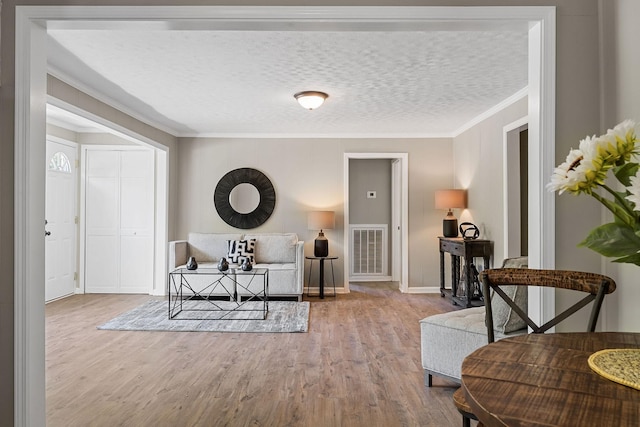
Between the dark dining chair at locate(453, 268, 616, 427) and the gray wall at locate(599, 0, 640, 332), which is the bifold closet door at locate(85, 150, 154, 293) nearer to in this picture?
the dark dining chair at locate(453, 268, 616, 427)

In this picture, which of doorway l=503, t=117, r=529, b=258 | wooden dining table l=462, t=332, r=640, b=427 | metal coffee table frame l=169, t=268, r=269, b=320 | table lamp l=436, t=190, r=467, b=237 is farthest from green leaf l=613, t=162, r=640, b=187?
table lamp l=436, t=190, r=467, b=237

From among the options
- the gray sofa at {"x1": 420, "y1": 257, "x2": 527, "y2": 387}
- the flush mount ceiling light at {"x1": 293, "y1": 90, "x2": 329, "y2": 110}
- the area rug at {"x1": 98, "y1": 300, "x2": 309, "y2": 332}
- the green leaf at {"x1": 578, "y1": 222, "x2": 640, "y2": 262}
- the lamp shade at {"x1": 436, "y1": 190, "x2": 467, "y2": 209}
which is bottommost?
the area rug at {"x1": 98, "y1": 300, "x2": 309, "y2": 332}

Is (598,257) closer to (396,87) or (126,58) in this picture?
(396,87)

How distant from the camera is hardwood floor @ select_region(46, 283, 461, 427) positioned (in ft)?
7.93

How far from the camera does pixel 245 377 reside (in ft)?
9.81

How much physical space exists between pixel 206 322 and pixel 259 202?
225 centimetres

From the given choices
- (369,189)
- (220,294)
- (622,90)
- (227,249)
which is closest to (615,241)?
(622,90)

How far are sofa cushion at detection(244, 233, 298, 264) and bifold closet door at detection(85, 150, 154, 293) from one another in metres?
1.61

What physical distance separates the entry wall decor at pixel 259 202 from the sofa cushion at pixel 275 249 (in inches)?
13.2

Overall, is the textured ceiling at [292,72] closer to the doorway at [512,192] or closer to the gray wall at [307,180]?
the doorway at [512,192]

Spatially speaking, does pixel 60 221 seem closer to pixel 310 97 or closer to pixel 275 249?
pixel 275 249

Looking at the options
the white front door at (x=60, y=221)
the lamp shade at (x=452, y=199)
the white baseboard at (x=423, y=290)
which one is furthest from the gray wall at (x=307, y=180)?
the white front door at (x=60, y=221)

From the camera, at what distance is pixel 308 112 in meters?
4.99

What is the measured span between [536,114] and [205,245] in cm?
501
